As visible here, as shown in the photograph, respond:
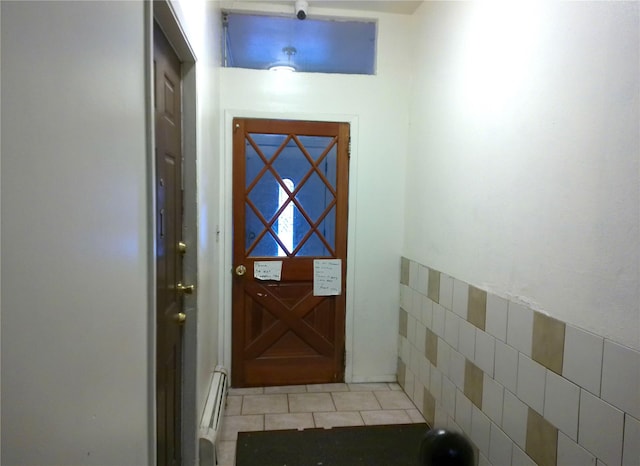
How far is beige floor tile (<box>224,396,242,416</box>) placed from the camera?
2616 mm

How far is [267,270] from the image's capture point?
2908mm

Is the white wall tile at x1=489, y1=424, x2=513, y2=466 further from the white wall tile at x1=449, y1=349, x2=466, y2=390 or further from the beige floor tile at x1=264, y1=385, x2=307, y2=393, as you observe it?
the beige floor tile at x1=264, y1=385, x2=307, y2=393

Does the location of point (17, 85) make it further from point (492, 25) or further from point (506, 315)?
point (492, 25)

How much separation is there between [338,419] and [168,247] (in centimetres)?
168

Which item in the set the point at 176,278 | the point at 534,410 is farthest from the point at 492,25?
the point at 176,278

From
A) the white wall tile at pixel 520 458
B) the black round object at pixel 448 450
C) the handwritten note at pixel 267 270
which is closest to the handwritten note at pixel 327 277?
the handwritten note at pixel 267 270

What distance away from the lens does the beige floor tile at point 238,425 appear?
7.77 ft

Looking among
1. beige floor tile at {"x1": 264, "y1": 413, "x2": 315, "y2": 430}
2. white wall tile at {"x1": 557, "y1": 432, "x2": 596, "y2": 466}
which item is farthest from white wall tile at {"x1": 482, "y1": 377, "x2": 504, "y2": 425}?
beige floor tile at {"x1": 264, "y1": 413, "x2": 315, "y2": 430}

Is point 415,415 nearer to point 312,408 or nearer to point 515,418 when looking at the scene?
point 312,408

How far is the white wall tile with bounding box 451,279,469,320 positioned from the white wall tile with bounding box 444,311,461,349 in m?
0.05

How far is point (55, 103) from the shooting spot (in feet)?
1.92

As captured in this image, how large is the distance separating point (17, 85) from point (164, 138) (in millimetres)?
1000

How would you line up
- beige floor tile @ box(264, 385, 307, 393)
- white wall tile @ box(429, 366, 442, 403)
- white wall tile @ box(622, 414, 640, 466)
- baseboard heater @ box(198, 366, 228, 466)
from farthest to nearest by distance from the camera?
beige floor tile @ box(264, 385, 307, 393), white wall tile @ box(429, 366, 442, 403), baseboard heater @ box(198, 366, 228, 466), white wall tile @ box(622, 414, 640, 466)

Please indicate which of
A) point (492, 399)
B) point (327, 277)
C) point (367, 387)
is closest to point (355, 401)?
point (367, 387)
